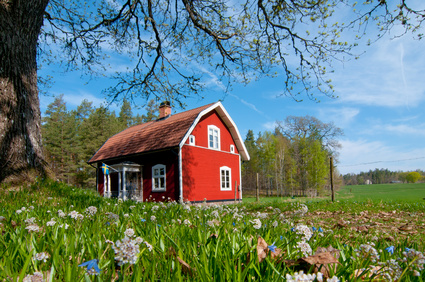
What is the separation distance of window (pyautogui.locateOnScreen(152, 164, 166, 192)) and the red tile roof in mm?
1627

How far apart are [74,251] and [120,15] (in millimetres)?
11501

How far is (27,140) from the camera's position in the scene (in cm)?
628

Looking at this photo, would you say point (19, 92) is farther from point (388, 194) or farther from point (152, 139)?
point (388, 194)

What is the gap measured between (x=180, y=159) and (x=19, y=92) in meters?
12.5

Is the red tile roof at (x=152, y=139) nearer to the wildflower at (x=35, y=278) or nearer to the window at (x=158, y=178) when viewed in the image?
the window at (x=158, y=178)

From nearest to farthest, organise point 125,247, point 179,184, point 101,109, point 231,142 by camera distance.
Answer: point 125,247 → point 101,109 → point 179,184 → point 231,142

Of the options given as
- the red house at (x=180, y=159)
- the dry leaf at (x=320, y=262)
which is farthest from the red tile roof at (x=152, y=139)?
the dry leaf at (x=320, y=262)

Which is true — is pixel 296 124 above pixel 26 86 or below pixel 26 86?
above

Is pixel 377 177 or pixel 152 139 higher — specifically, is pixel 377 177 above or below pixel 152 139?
below

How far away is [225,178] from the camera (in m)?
22.7

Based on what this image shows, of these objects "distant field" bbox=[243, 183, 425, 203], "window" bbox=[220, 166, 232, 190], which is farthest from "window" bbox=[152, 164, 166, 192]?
"distant field" bbox=[243, 183, 425, 203]

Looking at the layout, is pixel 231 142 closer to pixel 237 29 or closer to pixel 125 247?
pixel 237 29

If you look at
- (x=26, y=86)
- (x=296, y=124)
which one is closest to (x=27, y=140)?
(x=26, y=86)

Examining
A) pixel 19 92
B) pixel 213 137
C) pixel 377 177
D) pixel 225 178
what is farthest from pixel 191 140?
pixel 377 177
